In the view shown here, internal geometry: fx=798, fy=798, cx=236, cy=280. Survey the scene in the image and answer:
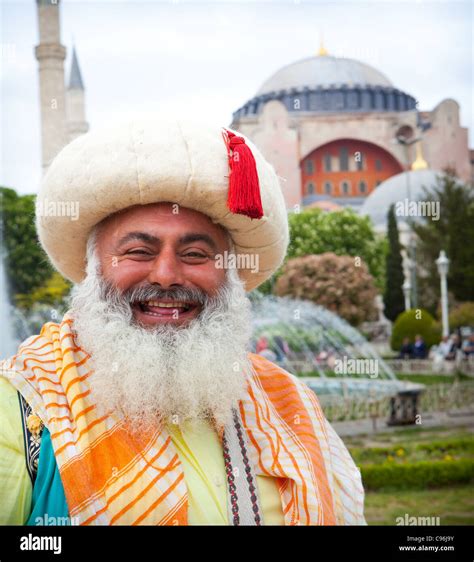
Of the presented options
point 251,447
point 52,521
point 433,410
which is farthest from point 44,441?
point 433,410

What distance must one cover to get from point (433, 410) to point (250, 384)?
8.56 m

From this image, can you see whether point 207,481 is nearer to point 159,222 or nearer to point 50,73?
point 159,222

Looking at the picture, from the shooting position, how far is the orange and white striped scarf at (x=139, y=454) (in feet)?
5.52

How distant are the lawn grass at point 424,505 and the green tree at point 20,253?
20.1 meters

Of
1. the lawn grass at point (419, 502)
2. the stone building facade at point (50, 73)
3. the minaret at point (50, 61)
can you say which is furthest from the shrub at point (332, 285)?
the lawn grass at point (419, 502)

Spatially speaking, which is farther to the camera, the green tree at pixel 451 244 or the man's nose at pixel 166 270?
→ the green tree at pixel 451 244

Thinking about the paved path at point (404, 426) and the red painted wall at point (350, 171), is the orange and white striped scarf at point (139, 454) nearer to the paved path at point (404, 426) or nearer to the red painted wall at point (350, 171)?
the paved path at point (404, 426)

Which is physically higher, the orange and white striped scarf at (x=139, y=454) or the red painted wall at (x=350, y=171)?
the red painted wall at (x=350, y=171)

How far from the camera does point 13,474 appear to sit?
1629 millimetres

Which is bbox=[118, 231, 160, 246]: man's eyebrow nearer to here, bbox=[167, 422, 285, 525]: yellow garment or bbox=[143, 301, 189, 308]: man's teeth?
bbox=[143, 301, 189, 308]: man's teeth

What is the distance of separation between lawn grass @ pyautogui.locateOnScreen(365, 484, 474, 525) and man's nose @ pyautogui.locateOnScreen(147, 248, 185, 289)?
403cm

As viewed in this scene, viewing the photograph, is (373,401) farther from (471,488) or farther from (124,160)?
(124,160)

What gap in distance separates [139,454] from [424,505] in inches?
183
